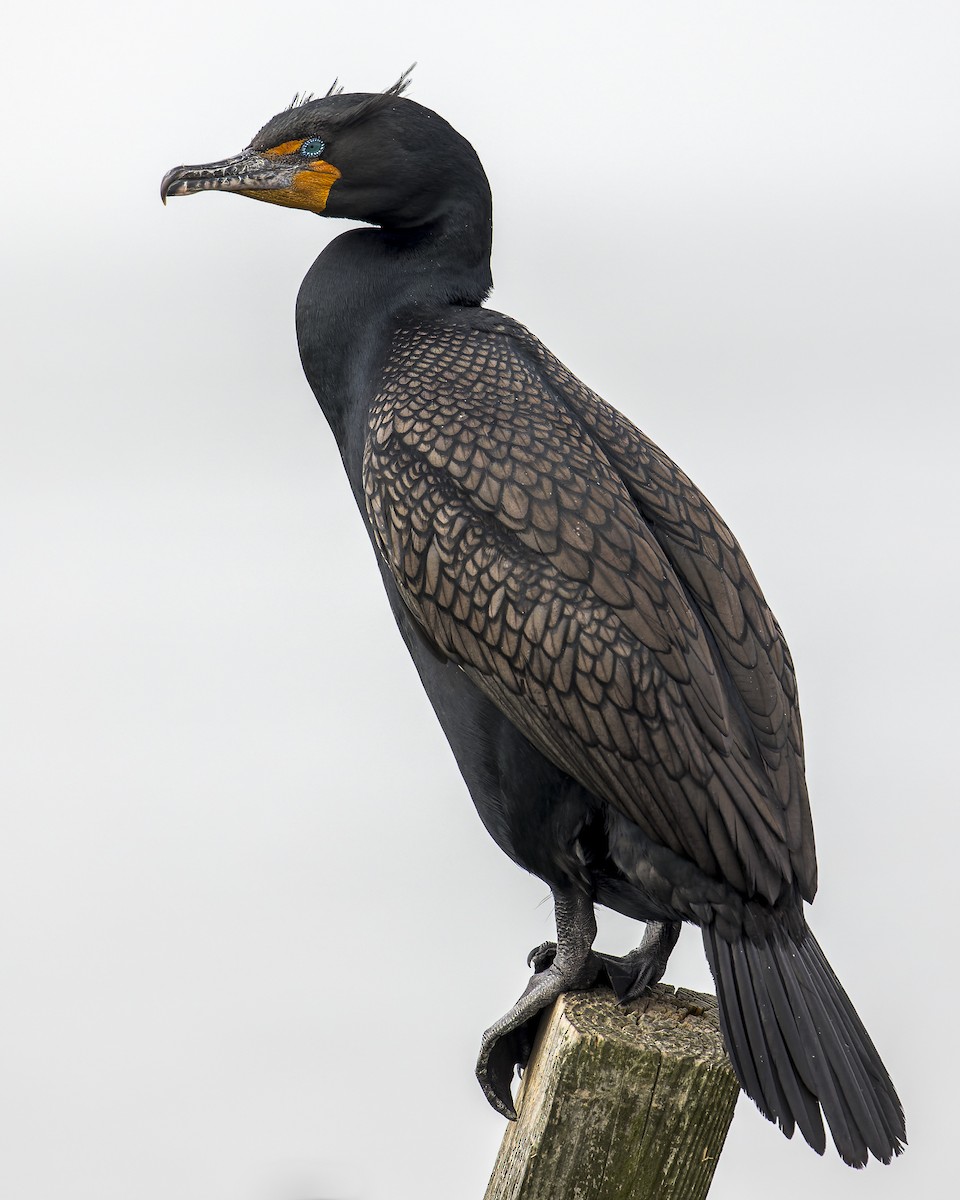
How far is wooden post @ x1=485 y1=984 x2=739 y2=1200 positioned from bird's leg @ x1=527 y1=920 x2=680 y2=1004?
6.4 inches

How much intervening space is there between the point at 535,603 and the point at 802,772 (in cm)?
60

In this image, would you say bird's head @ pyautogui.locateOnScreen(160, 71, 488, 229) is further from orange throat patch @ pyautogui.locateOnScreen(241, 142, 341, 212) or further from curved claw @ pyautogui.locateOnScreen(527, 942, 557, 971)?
curved claw @ pyautogui.locateOnScreen(527, 942, 557, 971)

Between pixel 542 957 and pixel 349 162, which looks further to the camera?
pixel 542 957

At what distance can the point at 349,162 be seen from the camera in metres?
2.86

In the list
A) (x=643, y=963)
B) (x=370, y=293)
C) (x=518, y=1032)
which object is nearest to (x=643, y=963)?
(x=643, y=963)

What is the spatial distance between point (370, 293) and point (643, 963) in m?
1.46

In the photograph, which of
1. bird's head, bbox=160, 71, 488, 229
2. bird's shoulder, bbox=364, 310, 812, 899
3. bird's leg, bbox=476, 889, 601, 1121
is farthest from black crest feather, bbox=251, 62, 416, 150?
bird's leg, bbox=476, 889, 601, 1121

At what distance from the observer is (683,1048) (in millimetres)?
2629

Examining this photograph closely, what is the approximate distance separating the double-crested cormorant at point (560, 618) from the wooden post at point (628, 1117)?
0.16m

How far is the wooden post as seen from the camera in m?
2.60

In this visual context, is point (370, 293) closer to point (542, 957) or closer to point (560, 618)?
point (560, 618)

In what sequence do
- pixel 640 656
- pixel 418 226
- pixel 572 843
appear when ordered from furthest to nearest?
pixel 418 226, pixel 572 843, pixel 640 656

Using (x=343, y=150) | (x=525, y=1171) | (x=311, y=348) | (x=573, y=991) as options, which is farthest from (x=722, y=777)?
(x=343, y=150)

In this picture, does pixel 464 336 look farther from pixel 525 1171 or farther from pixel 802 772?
pixel 525 1171
